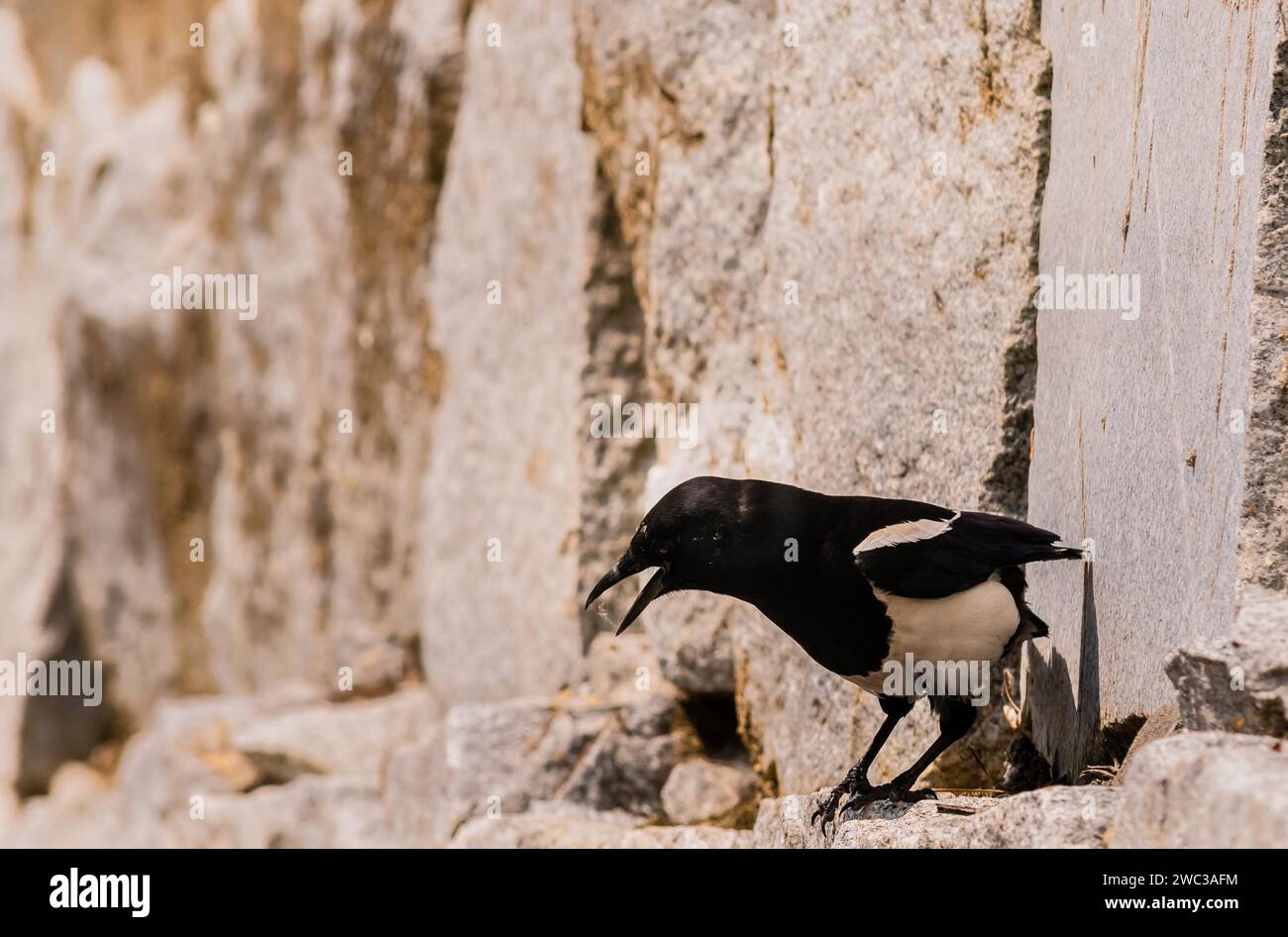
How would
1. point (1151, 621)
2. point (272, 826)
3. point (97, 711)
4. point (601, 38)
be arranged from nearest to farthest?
1. point (1151, 621)
2. point (601, 38)
3. point (272, 826)
4. point (97, 711)

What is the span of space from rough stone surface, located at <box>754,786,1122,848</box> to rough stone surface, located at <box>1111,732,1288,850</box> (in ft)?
0.53

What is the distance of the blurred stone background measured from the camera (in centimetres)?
335

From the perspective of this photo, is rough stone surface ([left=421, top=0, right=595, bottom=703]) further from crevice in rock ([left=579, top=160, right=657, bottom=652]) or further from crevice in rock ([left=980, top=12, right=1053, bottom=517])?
crevice in rock ([left=980, top=12, right=1053, bottom=517])

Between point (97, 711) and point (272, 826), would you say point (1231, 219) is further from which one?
point (97, 711)

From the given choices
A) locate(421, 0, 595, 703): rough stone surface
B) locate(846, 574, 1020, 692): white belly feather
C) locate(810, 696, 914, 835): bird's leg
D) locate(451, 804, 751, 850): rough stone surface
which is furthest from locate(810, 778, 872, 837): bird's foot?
locate(421, 0, 595, 703): rough stone surface

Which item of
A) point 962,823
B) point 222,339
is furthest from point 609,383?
point 222,339

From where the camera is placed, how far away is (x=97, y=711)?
567 inches

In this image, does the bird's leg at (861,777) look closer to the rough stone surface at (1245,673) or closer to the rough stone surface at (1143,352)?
the rough stone surface at (1143,352)

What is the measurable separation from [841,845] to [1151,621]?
95cm

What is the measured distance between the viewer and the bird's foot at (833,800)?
13.4 ft

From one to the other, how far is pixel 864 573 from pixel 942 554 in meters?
0.21

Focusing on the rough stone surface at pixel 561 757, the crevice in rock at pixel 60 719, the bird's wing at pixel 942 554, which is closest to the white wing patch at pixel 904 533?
the bird's wing at pixel 942 554
